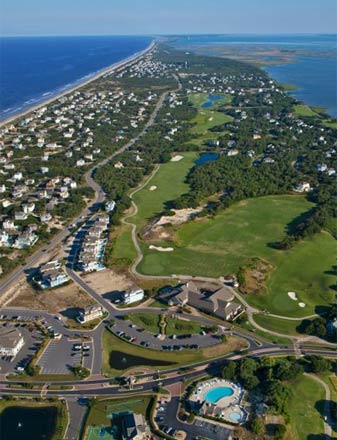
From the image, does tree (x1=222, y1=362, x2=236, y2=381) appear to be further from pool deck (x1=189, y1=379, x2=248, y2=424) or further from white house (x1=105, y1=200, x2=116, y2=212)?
white house (x1=105, y1=200, x2=116, y2=212)

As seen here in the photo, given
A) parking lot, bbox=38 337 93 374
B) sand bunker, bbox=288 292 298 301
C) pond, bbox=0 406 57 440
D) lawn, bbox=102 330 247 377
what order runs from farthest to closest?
sand bunker, bbox=288 292 298 301
lawn, bbox=102 330 247 377
parking lot, bbox=38 337 93 374
pond, bbox=0 406 57 440

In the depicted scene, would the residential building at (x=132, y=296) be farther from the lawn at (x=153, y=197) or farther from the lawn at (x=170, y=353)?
the lawn at (x=153, y=197)

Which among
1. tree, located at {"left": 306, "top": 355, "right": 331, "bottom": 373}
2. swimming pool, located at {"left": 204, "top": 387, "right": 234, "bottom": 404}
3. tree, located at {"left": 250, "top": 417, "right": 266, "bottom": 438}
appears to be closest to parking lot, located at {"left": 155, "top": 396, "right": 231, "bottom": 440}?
tree, located at {"left": 250, "top": 417, "right": 266, "bottom": 438}

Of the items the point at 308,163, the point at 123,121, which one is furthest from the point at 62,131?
the point at 308,163

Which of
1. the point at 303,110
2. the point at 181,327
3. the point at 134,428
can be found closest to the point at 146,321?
the point at 181,327

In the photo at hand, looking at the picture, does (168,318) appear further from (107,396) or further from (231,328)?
(107,396)

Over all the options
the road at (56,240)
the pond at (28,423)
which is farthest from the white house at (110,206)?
the pond at (28,423)
